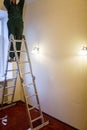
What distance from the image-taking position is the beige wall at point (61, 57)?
248 cm

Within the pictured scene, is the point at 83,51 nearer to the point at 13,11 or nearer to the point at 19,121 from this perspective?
the point at 13,11

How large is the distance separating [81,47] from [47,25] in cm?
92

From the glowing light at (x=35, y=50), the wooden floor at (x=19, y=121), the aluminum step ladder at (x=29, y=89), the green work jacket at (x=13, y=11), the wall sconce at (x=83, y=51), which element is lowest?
the wooden floor at (x=19, y=121)

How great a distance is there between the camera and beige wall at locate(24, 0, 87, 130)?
248 cm

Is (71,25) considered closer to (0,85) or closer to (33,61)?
(33,61)

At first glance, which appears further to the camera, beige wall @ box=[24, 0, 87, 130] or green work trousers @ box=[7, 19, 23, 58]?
green work trousers @ box=[7, 19, 23, 58]

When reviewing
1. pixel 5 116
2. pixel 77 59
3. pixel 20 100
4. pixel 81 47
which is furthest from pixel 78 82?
pixel 20 100

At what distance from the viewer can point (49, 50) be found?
3.00 metres

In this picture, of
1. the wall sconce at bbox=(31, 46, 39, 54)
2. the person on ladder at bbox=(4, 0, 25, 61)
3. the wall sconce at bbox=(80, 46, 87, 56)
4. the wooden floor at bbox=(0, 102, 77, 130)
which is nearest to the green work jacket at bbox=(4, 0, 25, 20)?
the person on ladder at bbox=(4, 0, 25, 61)

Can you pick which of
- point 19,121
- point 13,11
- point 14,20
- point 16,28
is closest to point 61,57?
point 16,28

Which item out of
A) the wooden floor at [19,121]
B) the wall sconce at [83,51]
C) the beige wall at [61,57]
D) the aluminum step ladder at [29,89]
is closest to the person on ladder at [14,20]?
the aluminum step ladder at [29,89]

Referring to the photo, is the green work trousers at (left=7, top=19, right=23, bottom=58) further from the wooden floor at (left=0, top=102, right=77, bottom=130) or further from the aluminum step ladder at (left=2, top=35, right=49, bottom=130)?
the wooden floor at (left=0, top=102, right=77, bottom=130)

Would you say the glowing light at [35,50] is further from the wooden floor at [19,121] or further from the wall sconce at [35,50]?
the wooden floor at [19,121]

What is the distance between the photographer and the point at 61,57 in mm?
2773
